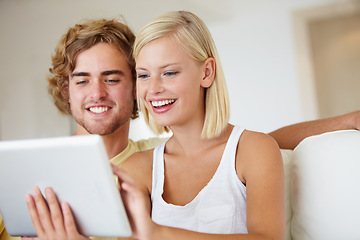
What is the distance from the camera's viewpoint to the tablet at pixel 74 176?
2.70ft

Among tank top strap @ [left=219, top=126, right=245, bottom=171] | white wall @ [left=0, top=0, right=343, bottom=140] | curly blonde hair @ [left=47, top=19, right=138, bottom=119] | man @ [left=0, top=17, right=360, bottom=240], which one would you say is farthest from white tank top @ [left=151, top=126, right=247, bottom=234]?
white wall @ [left=0, top=0, right=343, bottom=140]

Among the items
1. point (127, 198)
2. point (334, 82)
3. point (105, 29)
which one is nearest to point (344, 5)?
point (334, 82)

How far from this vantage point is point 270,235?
37.9 inches

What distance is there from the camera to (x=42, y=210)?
3.07ft

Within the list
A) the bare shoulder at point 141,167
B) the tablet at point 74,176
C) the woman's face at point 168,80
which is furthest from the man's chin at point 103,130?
the tablet at point 74,176

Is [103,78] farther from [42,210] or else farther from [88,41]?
[42,210]

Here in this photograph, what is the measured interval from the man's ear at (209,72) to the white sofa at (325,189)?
1.21ft

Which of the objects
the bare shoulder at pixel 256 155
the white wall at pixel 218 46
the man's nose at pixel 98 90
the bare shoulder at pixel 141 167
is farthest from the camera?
the white wall at pixel 218 46

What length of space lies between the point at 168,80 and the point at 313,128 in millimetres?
571

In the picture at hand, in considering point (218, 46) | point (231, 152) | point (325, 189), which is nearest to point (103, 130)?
point (231, 152)

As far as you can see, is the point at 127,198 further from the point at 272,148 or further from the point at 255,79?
the point at 255,79

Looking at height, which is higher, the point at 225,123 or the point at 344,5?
the point at 344,5

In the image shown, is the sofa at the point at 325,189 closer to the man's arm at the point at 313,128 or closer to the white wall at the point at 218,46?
the man's arm at the point at 313,128

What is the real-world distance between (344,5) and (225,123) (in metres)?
4.11
